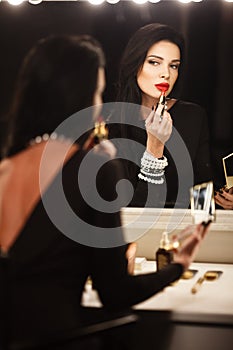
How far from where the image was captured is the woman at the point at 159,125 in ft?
6.26

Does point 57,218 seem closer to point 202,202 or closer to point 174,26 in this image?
point 202,202

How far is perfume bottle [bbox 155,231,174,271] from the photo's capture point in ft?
5.57

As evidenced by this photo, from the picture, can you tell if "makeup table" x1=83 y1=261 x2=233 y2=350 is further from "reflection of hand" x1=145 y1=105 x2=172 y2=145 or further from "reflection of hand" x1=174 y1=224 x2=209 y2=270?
"reflection of hand" x1=145 y1=105 x2=172 y2=145

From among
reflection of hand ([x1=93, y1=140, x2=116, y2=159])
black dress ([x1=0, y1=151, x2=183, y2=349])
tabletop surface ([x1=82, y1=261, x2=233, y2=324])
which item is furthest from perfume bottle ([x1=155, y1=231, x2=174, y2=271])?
reflection of hand ([x1=93, y1=140, x2=116, y2=159])

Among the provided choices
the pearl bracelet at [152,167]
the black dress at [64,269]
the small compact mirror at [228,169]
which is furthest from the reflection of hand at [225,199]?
the black dress at [64,269]

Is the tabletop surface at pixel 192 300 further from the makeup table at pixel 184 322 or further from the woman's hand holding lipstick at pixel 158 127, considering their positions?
the woman's hand holding lipstick at pixel 158 127

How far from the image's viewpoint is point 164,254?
1718mm

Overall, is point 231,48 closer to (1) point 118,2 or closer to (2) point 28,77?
(1) point 118,2

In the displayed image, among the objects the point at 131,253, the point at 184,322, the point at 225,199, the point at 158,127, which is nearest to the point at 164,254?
the point at 131,253

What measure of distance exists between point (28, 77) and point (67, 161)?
0.27m

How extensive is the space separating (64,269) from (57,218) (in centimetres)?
14

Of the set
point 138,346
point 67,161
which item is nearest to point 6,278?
point 67,161

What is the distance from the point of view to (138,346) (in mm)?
1641

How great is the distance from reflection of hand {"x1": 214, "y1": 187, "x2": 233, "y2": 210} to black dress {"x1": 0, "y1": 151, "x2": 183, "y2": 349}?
1.52 feet
